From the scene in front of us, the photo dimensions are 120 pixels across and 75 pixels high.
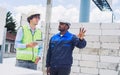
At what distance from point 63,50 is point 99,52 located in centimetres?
194

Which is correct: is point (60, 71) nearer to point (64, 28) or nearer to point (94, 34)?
point (64, 28)

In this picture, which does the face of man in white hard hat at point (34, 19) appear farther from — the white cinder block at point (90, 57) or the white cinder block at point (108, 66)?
the white cinder block at point (108, 66)

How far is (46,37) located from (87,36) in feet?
3.12

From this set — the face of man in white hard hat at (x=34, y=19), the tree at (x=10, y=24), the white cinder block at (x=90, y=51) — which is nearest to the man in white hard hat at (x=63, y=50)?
the face of man in white hard hat at (x=34, y=19)

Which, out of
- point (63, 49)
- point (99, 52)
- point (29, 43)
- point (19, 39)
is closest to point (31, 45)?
point (29, 43)

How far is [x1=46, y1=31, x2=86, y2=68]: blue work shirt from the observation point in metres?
4.40

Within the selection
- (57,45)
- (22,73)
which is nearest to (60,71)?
(57,45)

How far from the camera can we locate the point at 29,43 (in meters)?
5.42

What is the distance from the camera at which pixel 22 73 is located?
6.15 metres

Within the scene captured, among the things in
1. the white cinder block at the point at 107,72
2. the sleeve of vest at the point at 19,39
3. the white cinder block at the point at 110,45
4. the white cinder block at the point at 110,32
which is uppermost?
the white cinder block at the point at 110,32

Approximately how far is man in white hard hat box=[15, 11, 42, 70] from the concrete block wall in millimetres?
1173

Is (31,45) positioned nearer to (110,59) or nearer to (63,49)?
(63,49)

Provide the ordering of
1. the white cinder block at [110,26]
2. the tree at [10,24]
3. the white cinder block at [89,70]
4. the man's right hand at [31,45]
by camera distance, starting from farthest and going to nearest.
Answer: the tree at [10,24]
the white cinder block at [89,70]
the white cinder block at [110,26]
the man's right hand at [31,45]

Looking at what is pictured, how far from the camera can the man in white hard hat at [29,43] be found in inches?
213
